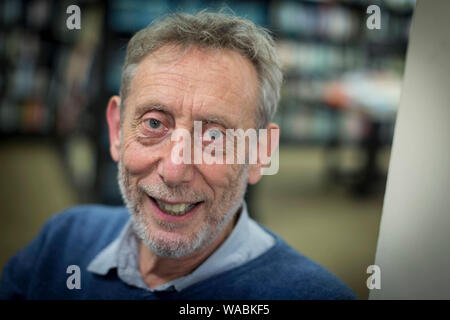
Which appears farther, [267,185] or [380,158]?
[380,158]

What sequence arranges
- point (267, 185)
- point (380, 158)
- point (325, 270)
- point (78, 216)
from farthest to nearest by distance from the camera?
point (380, 158)
point (267, 185)
point (78, 216)
point (325, 270)

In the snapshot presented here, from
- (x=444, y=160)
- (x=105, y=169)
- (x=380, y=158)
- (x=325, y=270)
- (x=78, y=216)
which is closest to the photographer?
(x=444, y=160)

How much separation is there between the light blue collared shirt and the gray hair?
0.27 m

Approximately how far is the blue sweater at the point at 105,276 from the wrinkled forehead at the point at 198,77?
363mm

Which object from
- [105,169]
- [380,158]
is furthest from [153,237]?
[380,158]

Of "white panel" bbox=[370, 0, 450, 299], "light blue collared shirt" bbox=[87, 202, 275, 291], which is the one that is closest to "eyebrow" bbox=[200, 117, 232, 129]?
"light blue collared shirt" bbox=[87, 202, 275, 291]

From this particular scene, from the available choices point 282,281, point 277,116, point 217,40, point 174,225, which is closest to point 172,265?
point 174,225

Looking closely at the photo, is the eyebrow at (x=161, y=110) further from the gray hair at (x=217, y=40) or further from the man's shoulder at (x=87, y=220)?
the man's shoulder at (x=87, y=220)

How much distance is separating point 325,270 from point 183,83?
0.54 meters

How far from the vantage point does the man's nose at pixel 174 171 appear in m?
0.84

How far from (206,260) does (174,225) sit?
0.43 feet

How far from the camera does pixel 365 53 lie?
148 inches

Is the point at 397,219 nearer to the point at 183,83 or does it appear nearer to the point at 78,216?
the point at 183,83

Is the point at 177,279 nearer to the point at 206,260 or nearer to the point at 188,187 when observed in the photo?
the point at 206,260
